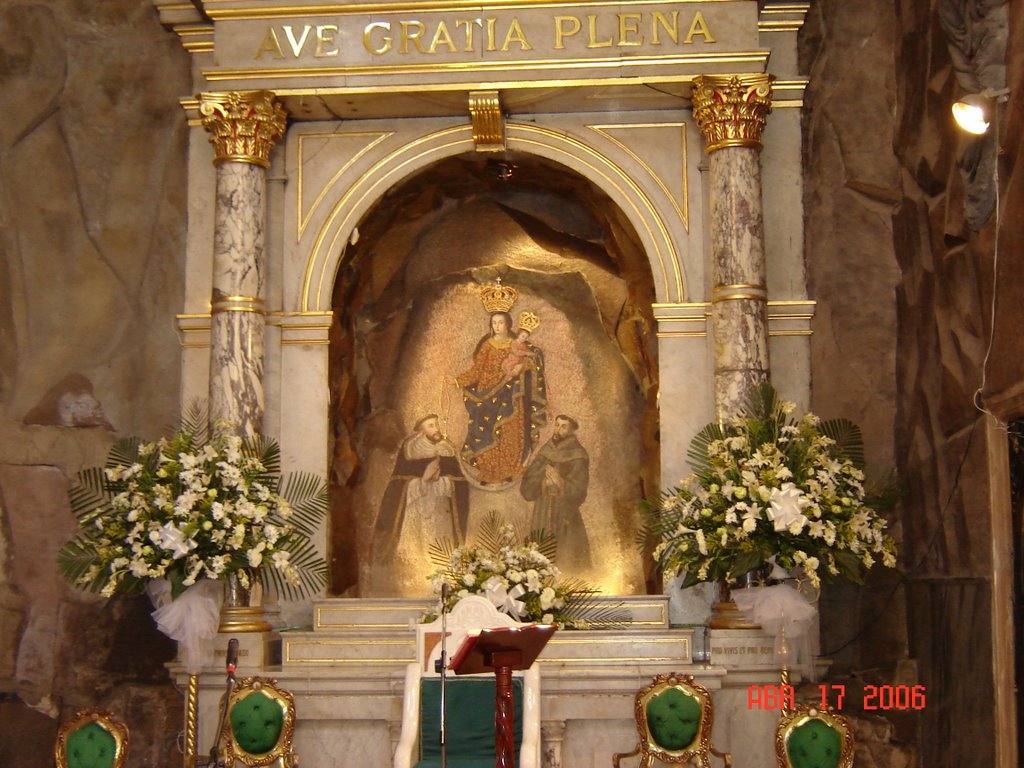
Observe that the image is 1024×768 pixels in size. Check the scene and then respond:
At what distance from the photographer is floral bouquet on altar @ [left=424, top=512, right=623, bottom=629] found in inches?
346

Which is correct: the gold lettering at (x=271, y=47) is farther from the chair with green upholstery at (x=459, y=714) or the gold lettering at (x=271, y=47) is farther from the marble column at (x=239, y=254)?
the chair with green upholstery at (x=459, y=714)

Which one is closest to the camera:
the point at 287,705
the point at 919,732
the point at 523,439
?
the point at 287,705

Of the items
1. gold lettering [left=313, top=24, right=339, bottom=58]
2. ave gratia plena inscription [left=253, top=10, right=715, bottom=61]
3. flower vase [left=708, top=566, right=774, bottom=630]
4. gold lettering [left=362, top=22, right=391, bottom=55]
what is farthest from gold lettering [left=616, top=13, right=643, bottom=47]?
flower vase [left=708, top=566, right=774, bottom=630]

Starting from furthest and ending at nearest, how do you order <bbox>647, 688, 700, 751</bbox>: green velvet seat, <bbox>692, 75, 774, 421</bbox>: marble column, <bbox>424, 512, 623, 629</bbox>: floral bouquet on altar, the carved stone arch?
the carved stone arch
<bbox>692, 75, 774, 421</bbox>: marble column
<bbox>424, 512, 623, 629</bbox>: floral bouquet on altar
<bbox>647, 688, 700, 751</bbox>: green velvet seat

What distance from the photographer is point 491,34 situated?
373 inches

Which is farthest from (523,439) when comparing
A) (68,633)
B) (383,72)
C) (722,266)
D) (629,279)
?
(68,633)

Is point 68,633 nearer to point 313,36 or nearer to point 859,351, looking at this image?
point 313,36

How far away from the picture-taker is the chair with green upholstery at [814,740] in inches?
285

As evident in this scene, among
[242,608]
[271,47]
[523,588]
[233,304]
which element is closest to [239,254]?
[233,304]

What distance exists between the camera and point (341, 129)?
10.1 m

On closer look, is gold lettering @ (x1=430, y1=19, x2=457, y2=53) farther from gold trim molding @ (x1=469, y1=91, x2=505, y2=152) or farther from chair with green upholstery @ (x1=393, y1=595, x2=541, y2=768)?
chair with green upholstery @ (x1=393, y1=595, x2=541, y2=768)

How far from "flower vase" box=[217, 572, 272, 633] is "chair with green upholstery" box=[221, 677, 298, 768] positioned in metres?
1.15

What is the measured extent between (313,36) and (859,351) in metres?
4.45

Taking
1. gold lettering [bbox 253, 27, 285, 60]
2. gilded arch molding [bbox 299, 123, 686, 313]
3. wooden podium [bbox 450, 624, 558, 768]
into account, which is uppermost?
gold lettering [bbox 253, 27, 285, 60]
